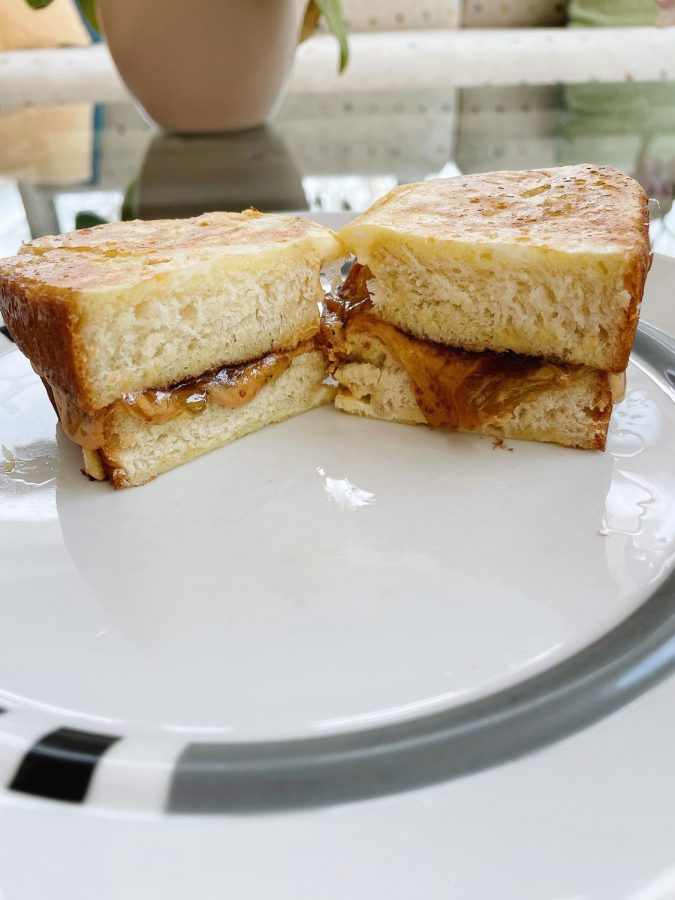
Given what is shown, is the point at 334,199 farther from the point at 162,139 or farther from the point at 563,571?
the point at 563,571

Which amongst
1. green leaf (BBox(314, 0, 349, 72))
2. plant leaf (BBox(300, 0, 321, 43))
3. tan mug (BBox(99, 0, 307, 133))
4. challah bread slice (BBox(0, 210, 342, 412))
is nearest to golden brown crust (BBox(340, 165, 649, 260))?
challah bread slice (BBox(0, 210, 342, 412))

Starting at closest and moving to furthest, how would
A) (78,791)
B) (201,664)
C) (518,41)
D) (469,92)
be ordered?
(78,791), (201,664), (469,92), (518,41)

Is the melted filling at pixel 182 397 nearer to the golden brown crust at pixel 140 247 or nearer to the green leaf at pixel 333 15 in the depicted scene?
the golden brown crust at pixel 140 247

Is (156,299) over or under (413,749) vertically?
over

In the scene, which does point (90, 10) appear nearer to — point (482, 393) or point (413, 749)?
point (482, 393)

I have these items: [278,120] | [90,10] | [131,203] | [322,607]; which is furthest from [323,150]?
[322,607]

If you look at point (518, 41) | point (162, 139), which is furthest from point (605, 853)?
point (518, 41)

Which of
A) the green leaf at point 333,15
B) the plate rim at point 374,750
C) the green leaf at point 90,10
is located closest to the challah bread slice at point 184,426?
the plate rim at point 374,750
